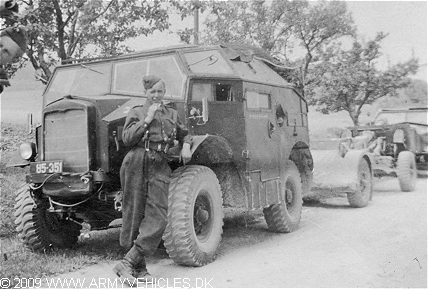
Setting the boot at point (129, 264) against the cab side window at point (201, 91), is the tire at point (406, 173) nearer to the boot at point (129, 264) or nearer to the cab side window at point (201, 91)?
the cab side window at point (201, 91)

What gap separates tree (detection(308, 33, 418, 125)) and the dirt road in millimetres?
10993

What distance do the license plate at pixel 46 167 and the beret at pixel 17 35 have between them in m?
2.22

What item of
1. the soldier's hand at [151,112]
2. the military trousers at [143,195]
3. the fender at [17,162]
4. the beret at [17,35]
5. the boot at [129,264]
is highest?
the beret at [17,35]

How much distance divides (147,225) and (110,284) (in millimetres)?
625

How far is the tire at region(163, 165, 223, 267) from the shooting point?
5398 millimetres

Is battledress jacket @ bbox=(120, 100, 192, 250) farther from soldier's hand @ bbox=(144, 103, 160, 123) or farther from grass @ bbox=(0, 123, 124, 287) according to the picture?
grass @ bbox=(0, 123, 124, 287)

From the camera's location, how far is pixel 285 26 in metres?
20.0

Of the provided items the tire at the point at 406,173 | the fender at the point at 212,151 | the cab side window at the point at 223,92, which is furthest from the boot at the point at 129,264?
the tire at the point at 406,173

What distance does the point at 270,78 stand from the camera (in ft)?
26.5

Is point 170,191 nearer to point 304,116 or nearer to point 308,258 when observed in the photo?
point 308,258

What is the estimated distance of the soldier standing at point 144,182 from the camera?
15.8 feet

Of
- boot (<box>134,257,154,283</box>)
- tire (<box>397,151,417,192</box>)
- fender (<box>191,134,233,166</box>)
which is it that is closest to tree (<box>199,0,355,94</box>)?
A: tire (<box>397,151,417,192</box>)

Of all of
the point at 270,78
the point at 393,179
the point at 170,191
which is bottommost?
the point at 393,179

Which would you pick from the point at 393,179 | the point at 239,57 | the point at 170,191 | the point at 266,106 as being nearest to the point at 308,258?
the point at 170,191
